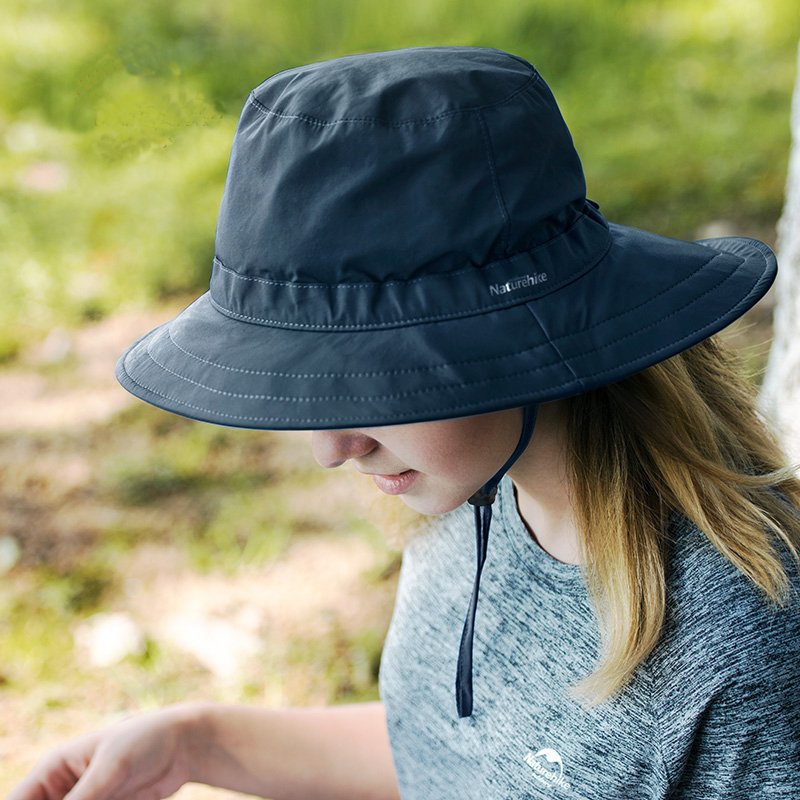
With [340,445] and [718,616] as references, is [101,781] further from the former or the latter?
[718,616]

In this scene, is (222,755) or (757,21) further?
(757,21)

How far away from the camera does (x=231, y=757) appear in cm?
145

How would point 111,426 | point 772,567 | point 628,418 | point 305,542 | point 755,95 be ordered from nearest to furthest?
point 772,567
point 628,418
point 305,542
point 111,426
point 755,95

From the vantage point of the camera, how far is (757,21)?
422 cm

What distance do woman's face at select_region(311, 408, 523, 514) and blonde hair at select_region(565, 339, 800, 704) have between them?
0.14 meters

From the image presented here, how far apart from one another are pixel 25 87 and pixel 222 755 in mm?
3415

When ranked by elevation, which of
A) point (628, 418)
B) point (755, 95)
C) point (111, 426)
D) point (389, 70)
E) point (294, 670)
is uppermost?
point (389, 70)

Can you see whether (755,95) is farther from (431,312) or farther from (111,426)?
(431,312)

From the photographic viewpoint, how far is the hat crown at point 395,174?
31.3 inches

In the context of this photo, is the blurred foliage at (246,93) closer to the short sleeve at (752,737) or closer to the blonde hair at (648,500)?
the blonde hair at (648,500)

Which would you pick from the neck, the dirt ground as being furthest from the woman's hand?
the dirt ground

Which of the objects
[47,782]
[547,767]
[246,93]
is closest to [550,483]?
[547,767]

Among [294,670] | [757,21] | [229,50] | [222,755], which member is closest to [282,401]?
[222,755]

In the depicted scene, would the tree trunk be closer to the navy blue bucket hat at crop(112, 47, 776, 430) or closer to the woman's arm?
the navy blue bucket hat at crop(112, 47, 776, 430)
